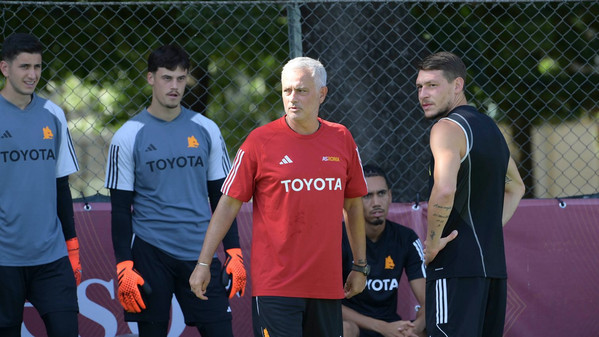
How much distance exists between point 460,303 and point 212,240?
49.7 inches

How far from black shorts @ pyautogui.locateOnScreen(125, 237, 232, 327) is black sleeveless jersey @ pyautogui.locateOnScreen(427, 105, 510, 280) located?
1383 mm

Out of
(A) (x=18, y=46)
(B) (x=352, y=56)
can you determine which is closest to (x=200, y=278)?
(A) (x=18, y=46)

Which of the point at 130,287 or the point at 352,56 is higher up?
the point at 352,56

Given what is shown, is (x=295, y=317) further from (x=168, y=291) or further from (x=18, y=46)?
(x=18, y=46)

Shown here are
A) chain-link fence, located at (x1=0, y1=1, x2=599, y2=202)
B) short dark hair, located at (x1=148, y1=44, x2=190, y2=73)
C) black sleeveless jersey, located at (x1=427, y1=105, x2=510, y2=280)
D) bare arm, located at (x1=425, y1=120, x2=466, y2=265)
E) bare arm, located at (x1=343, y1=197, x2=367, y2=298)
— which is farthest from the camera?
chain-link fence, located at (x1=0, y1=1, x2=599, y2=202)

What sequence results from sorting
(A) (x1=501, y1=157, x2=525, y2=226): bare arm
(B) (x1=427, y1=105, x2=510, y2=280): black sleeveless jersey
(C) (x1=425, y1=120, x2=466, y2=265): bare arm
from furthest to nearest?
1. (A) (x1=501, y1=157, x2=525, y2=226): bare arm
2. (B) (x1=427, y1=105, x2=510, y2=280): black sleeveless jersey
3. (C) (x1=425, y1=120, x2=466, y2=265): bare arm

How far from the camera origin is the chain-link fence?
6.96 m

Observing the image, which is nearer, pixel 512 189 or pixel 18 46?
pixel 512 189

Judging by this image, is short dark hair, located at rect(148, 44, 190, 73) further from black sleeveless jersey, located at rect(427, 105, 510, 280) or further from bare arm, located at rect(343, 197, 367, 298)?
black sleeveless jersey, located at rect(427, 105, 510, 280)

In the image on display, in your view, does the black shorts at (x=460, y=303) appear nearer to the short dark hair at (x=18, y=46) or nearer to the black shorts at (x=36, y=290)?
the black shorts at (x=36, y=290)

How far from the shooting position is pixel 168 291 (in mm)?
5059

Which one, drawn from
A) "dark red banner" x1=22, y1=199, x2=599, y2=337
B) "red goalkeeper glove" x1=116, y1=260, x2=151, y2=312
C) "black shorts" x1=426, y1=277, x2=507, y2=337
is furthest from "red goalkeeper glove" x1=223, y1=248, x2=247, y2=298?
"black shorts" x1=426, y1=277, x2=507, y2=337

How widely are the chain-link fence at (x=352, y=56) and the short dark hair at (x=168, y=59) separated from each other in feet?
3.07

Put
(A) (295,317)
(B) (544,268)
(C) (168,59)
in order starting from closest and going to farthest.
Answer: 1. (A) (295,317)
2. (C) (168,59)
3. (B) (544,268)
